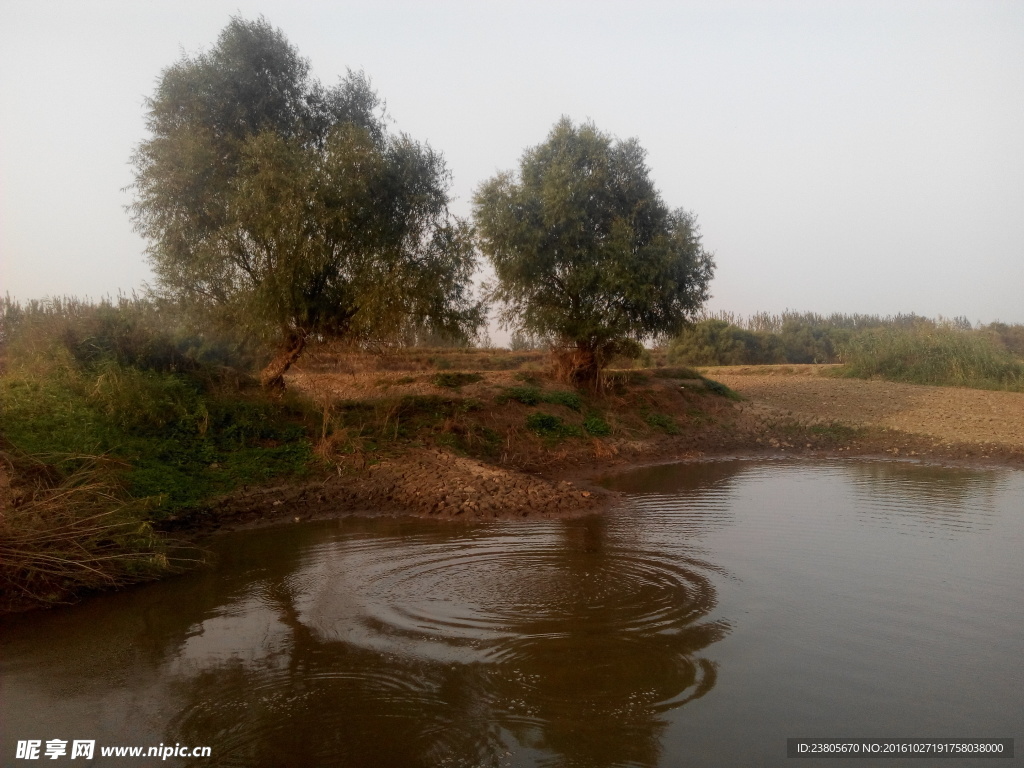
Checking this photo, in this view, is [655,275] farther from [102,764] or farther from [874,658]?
[102,764]

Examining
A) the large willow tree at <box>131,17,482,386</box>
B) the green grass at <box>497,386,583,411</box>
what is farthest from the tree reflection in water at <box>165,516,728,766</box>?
the green grass at <box>497,386,583,411</box>

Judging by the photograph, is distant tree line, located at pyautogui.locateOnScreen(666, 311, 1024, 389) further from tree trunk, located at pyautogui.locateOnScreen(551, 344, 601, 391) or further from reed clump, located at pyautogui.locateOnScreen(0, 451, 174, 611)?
reed clump, located at pyautogui.locateOnScreen(0, 451, 174, 611)

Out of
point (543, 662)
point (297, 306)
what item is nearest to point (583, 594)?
point (543, 662)

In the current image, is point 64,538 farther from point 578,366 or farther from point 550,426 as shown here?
point 578,366

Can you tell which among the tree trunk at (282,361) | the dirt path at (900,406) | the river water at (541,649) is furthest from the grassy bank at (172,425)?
the dirt path at (900,406)

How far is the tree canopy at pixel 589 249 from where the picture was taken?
819 inches

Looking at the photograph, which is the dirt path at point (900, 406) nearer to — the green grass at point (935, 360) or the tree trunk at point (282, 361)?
the green grass at point (935, 360)

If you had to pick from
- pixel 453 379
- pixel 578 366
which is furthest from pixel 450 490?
pixel 578 366

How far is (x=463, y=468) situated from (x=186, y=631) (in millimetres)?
7537

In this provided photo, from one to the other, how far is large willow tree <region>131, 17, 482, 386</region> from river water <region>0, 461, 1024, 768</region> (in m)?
6.22

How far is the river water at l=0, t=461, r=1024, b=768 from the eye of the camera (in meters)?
5.25

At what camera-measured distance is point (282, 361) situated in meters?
16.3

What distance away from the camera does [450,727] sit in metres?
5.33

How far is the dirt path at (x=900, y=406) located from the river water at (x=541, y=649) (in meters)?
11.2
